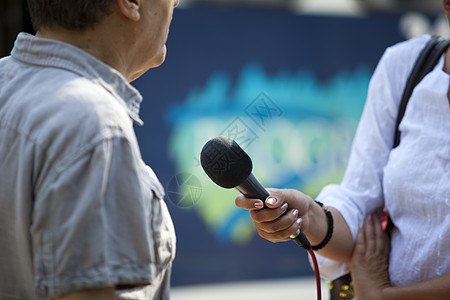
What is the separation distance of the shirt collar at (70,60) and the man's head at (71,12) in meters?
0.05

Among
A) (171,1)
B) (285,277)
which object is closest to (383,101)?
(171,1)

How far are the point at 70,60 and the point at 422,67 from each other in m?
1.33

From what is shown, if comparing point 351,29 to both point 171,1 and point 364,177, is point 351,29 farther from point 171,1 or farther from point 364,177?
point 171,1

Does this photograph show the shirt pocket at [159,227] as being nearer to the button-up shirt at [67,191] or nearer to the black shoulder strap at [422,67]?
the button-up shirt at [67,191]

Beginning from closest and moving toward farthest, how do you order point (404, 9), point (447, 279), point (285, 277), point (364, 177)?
point (447, 279) < point (364, 177) < point (285, 277) < point (404, 9)

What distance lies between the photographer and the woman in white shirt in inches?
68.8

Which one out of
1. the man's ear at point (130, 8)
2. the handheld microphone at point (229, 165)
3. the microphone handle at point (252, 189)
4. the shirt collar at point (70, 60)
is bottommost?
the microphone handle at point (252, 189)

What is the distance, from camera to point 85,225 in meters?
1.01

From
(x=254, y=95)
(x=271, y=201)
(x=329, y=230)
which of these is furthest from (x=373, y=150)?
(x=254, y=95)

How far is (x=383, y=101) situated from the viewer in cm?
202

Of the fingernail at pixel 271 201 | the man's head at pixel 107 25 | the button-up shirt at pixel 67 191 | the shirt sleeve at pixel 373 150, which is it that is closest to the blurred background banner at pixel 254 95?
the shirt sleeve at pixel 373 150

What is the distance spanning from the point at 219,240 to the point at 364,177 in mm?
3267

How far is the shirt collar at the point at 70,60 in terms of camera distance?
3.88 feet

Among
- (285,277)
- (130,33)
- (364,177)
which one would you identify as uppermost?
(130,33)
